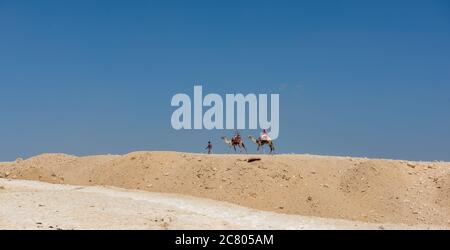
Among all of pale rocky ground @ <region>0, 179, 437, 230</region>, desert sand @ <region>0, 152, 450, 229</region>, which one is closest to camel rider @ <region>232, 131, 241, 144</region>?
desert sand @ <region>0, 152, 450, 229</region>

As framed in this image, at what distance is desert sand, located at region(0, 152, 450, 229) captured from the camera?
78.9 feet

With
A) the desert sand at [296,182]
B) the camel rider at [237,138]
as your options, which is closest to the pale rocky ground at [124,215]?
the desert sand at [296,182]

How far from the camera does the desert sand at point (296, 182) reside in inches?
947

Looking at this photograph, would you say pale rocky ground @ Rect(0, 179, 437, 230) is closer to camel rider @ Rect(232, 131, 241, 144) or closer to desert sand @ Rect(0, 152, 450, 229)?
desert sand @ Rect(0, 152, 450, 229)

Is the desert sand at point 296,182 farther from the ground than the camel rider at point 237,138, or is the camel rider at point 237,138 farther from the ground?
the camel rider at point 237,138

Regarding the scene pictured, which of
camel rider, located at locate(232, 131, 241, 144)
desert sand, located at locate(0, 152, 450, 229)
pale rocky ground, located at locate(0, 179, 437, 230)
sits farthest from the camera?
camel rider, located at locate(232, 131, 241, 144)

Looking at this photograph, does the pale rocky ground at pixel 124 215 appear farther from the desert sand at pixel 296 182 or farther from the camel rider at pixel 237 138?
the camel rider at pixel 237 138

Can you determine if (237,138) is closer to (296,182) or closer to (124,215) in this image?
(296,182)

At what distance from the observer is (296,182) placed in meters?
26.1

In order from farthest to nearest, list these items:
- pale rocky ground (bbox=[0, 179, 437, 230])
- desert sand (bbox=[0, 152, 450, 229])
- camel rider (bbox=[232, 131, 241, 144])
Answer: camel rider (bbox=[232, 131, 241, 144]) < desert sand (bbox=[0, 152, 450, 229]) < pale rocky ground (bbox=[0, 179, 437, 230])
